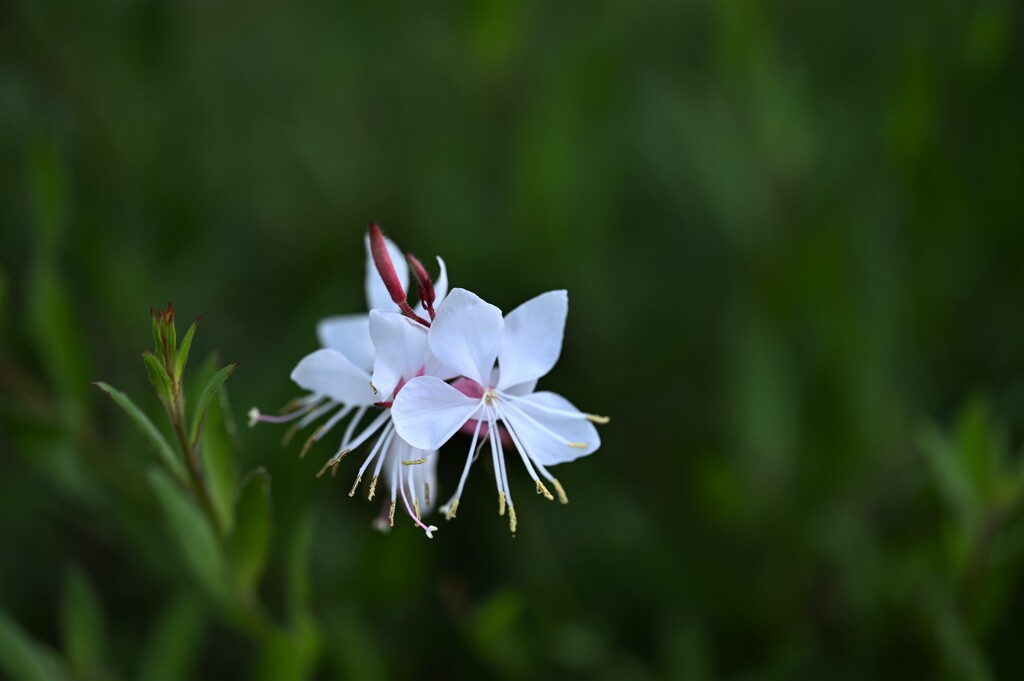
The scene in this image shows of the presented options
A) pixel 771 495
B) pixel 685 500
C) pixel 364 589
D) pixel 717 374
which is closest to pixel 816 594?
pixel 771 495

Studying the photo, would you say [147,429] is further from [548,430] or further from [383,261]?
[548,430]

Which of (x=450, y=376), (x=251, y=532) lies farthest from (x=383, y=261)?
(x=251, y=532)

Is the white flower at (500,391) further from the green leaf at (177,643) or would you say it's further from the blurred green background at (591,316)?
the green leaf at (177,643)

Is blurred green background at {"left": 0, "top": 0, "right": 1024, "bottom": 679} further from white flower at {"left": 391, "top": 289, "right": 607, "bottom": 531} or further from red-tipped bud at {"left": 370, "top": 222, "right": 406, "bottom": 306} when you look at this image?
red-tipped bud at {"left": 370, "top": 222, "right": 406, "bottom": 306}

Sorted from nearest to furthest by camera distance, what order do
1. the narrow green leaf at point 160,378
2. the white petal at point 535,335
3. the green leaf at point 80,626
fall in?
the narrow green leaf at point 160,378
the white petal at point 535,335
the green leaf at point 80,626

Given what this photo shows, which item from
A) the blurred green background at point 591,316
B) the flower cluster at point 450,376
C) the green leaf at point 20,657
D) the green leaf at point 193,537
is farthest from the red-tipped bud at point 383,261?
the green leaf at point 20,657

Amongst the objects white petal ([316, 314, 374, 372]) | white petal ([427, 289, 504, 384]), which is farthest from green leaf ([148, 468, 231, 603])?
white petal ([427, 289, 504, 384])
